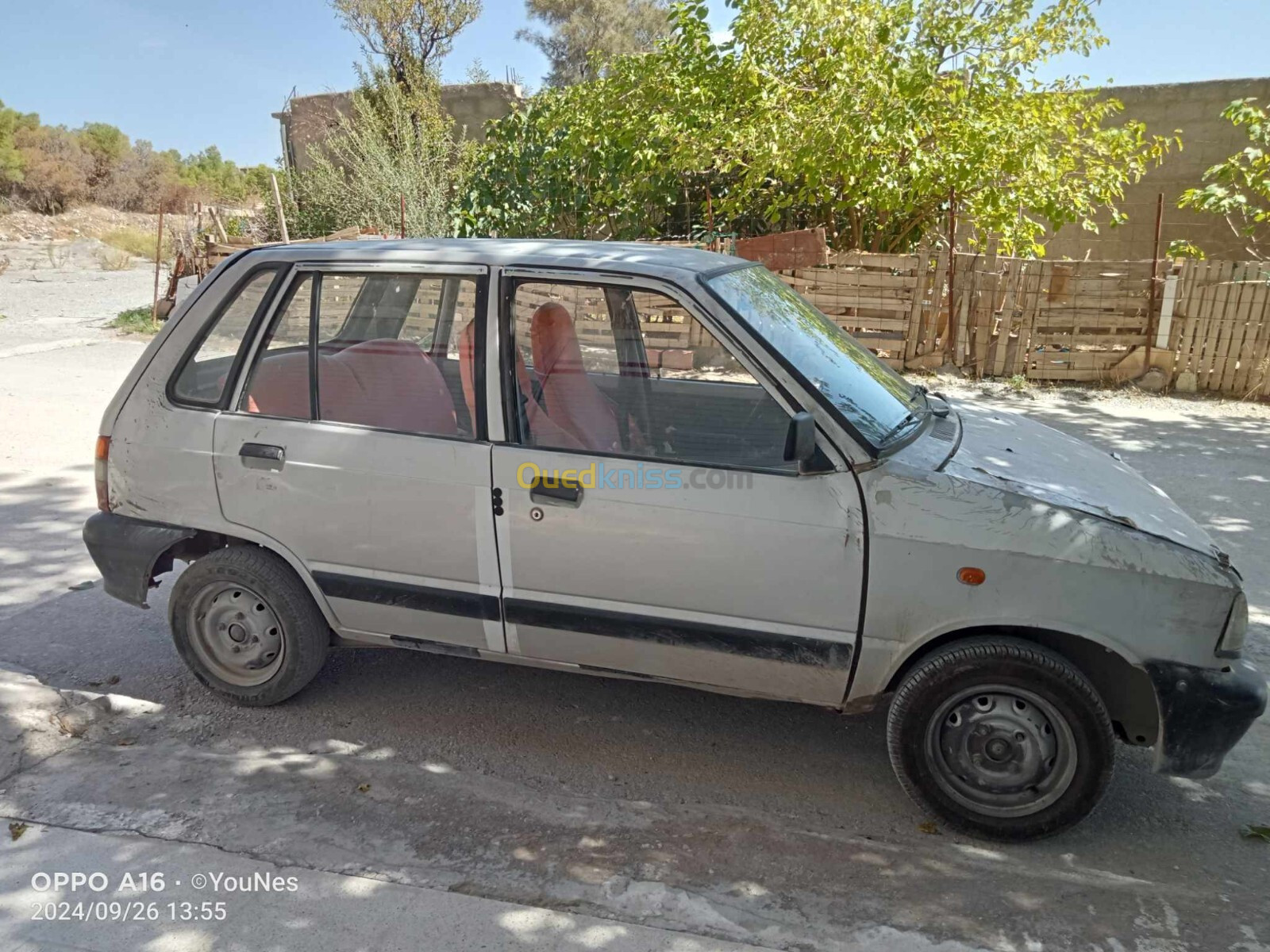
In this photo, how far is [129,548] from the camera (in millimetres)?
3846

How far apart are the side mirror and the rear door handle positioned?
0.73 metres

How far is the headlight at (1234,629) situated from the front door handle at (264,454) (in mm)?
3204

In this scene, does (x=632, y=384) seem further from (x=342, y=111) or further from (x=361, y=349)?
(x=342, y=111)

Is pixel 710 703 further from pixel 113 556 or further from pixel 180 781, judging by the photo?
pixel 113 556

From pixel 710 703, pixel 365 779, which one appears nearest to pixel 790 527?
pixel 710 703

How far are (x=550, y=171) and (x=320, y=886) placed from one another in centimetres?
1230

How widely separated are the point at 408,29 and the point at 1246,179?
16.5 meters

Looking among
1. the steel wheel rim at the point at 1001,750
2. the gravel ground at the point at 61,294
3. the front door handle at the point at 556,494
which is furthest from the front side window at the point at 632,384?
the gravel ground at the point at 61,294

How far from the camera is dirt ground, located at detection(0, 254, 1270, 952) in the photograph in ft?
9.22

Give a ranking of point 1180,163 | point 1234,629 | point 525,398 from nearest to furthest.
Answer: point 1234,629
point 525,398
point 1180,163

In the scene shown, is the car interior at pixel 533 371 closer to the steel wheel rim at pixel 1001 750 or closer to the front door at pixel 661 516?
the front door at pixel 661 516

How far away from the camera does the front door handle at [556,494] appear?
→ 3229 millimetres

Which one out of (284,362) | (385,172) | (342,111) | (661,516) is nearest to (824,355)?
(661,516)

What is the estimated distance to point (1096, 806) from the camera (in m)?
3.29
